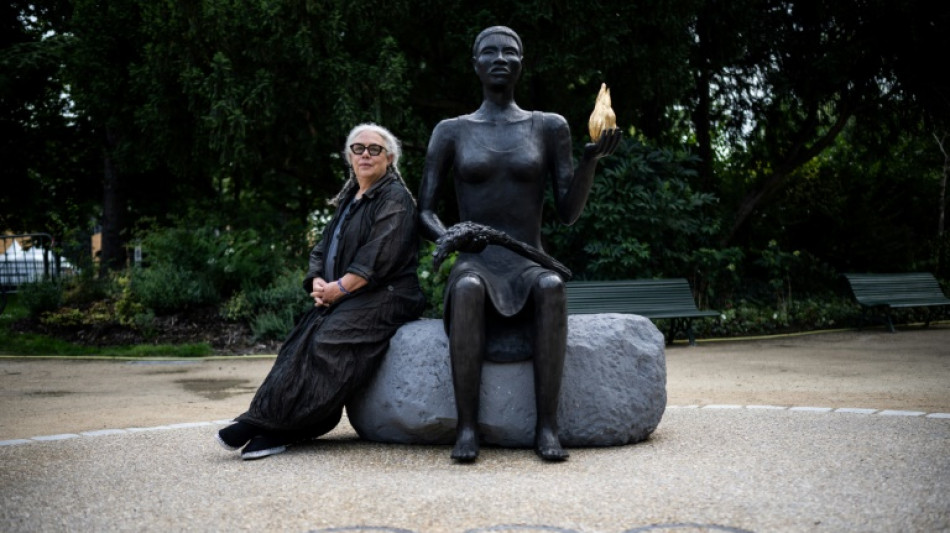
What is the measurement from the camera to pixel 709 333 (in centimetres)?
1185

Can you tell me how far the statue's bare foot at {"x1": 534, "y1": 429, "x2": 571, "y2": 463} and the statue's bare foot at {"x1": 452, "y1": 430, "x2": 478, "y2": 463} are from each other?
32 centimetres

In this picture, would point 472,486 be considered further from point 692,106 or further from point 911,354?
point 692,106

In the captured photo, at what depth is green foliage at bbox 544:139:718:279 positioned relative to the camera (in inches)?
454

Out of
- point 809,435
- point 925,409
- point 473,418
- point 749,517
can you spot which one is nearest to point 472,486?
point 473,418

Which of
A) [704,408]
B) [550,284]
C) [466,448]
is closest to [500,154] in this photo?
[550,284]

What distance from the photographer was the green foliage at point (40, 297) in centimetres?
1243

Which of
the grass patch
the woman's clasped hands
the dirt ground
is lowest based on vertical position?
the dirt ground

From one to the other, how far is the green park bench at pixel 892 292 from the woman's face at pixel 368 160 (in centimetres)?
933

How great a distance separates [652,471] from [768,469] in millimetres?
540

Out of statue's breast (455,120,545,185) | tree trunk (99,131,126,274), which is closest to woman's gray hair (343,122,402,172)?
statue's breast (455,120,545,185)

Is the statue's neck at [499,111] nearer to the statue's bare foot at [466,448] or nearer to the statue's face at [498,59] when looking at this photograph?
the statue's face at [498,59]

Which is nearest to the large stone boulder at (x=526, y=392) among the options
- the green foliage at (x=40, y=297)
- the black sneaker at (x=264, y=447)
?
the black sneaker at (x=264, y=447)

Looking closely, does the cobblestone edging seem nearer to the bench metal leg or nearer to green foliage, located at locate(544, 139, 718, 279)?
the bench metal leg

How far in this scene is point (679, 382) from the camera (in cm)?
759
